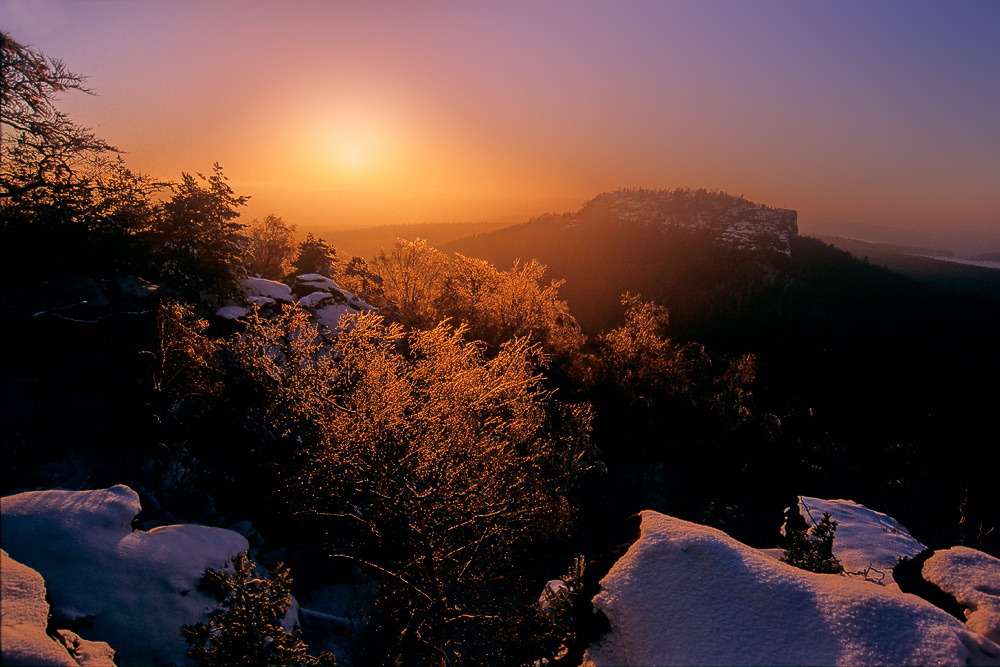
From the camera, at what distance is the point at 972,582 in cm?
682

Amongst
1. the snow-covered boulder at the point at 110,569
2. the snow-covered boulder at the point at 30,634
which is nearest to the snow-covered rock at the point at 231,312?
the snow-covered boulder at the point at 110,569

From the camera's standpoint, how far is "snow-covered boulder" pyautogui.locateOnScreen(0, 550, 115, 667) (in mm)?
4473

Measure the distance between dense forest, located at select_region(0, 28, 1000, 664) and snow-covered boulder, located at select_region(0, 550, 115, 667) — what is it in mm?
1542

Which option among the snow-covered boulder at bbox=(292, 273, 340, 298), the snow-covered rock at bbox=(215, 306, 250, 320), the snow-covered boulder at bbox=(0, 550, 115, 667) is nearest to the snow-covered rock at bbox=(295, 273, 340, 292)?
the snow-covered boulder at bbox=(292, 273, 340, 298)

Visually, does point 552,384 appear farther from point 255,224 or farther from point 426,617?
point 255,224

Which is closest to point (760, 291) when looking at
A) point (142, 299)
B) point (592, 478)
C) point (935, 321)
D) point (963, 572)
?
point (935, 321)

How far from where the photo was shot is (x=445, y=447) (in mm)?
11422

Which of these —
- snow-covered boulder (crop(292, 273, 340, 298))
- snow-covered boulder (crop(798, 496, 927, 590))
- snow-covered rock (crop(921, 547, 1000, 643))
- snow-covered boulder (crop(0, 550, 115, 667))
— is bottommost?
snow-covered boulder (crop(798, 496, 927, 590))

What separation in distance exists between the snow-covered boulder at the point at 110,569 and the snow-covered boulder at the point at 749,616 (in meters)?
8.53

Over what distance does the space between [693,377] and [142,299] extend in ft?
123

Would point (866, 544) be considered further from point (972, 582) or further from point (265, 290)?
point (265, 290)

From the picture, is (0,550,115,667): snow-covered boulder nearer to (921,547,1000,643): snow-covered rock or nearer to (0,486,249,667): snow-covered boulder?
(0,486,249,667): snow-covered boulder

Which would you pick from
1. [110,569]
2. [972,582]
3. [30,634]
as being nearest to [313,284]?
[110,569]

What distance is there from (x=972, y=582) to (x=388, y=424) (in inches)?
507
